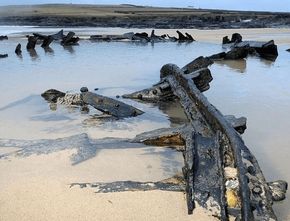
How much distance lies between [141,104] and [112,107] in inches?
53.3

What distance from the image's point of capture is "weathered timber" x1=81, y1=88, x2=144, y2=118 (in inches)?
307

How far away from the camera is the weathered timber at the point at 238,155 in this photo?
138 inches

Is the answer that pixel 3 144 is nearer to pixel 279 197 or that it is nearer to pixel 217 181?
pixel 217 181

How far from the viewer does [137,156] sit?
18.3 ft

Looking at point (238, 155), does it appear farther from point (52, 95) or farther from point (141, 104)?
point (52, 95)

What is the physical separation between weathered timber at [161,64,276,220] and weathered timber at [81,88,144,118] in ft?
3.42

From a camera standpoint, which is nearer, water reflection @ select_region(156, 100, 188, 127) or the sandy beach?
the sandy beach

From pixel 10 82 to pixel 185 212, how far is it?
8.85 m

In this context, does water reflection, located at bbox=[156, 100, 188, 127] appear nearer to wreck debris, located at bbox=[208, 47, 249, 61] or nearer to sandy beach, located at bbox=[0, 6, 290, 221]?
sandy beach, located at bbox=[0, 6, 290, 221]

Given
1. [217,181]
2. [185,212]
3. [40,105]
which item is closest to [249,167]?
[217,181]

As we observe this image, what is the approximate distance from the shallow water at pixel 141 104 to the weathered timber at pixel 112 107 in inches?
7.7

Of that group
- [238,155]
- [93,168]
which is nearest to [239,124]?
[238,155]

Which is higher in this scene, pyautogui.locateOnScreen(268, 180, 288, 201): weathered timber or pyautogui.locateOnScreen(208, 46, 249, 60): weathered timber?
pyautogui.locateOnScreen(268, 180, 288, 201): weathered timber

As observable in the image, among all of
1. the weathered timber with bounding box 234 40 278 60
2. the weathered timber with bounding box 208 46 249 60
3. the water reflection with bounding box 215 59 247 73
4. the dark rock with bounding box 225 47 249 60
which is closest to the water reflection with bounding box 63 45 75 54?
the weathered timber with bounding box 208 46 249 60
